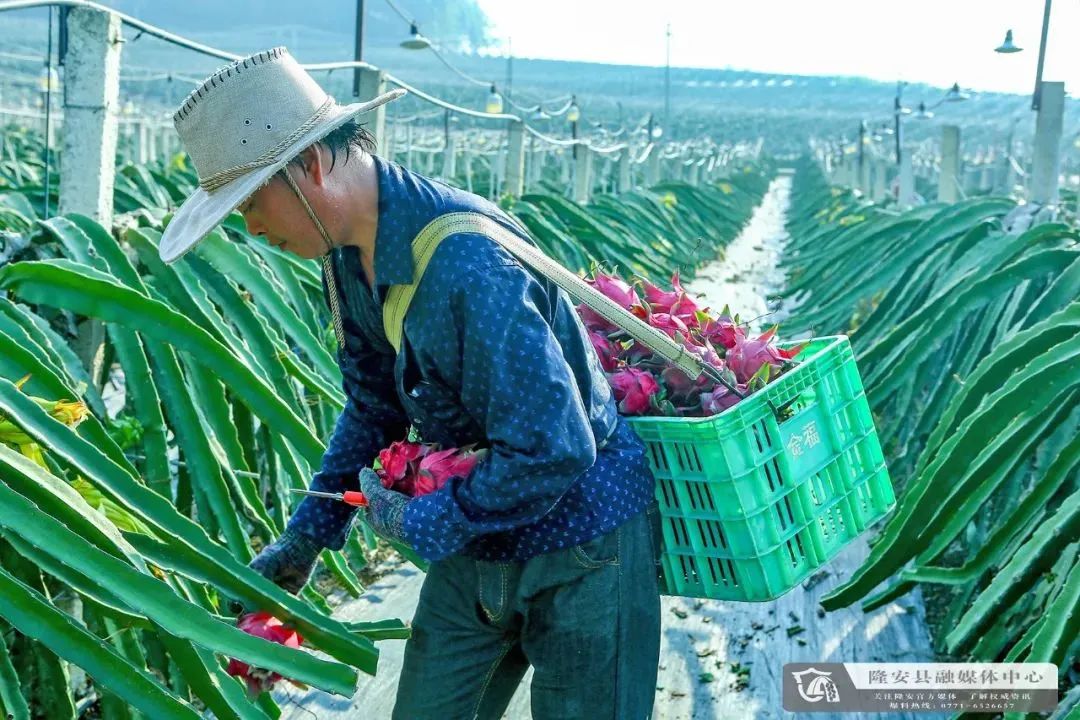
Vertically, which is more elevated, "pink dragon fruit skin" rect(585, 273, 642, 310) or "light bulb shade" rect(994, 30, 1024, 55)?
"light bulb shade" rect(994, 30, 1024, 55)

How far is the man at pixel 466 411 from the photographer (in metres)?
1.51

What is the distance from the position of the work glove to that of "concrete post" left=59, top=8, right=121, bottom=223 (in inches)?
38.8

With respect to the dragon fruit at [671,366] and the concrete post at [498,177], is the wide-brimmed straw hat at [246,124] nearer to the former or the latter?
the dragon fruit at [671,366]

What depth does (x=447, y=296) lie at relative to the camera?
152cm

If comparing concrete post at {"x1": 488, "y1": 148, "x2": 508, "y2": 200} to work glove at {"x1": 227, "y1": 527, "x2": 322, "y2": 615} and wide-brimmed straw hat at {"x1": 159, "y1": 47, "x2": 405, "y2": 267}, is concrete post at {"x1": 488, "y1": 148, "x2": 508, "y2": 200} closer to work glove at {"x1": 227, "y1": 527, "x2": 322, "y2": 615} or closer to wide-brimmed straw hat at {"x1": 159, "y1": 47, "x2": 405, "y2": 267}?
work glove at {"x1": 227, "y1": 527, "x2": 322, "y2": 615}

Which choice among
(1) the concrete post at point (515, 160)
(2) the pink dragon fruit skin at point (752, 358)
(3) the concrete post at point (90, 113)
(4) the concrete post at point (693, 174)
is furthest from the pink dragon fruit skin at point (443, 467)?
(4) the concrete post at point (693, 174)

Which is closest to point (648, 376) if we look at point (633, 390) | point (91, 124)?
point (633, 390)

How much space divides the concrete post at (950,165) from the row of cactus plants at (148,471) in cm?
598

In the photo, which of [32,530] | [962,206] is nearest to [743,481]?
[32,530]

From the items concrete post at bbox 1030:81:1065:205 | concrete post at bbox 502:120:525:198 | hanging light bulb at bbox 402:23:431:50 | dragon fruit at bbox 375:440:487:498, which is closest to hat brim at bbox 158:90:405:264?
dragon fruit at bbox 375:440:487:498

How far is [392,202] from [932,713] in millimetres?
1674

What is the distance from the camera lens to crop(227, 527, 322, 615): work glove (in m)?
1.92

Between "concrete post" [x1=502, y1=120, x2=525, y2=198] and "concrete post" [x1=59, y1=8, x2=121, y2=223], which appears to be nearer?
"concrete post" [x1=59, y1=8, x2=121, y2=223]

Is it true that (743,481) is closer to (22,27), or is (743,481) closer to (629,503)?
(629,503)
